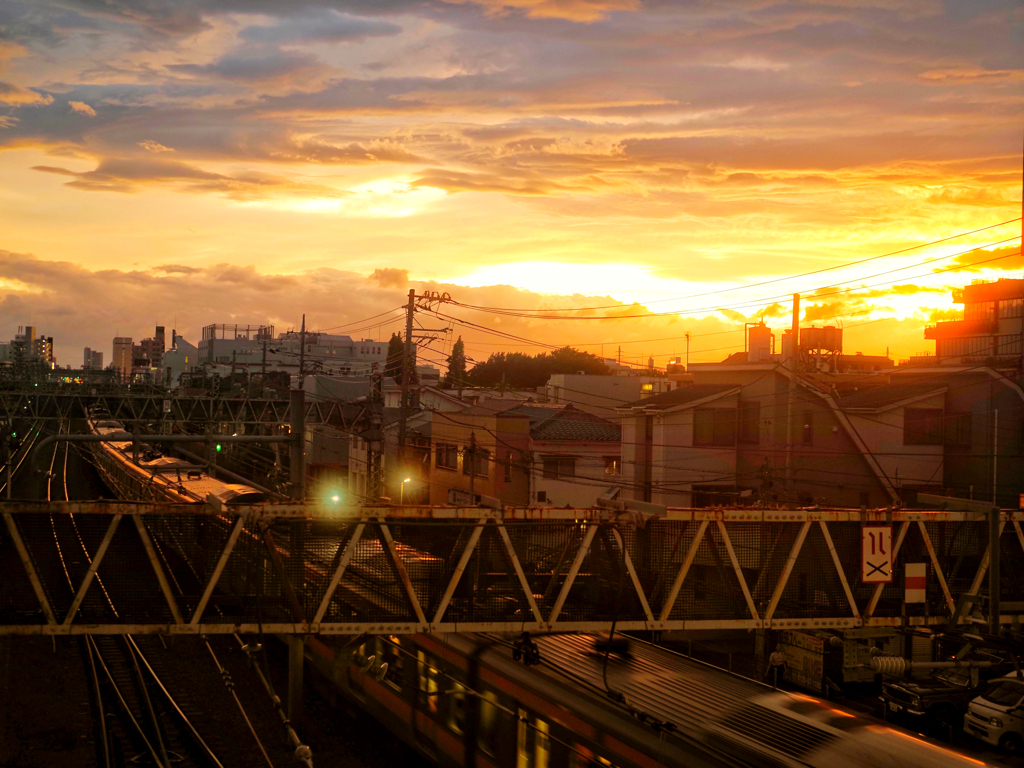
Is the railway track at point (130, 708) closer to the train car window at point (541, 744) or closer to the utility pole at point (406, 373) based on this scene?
the train car window at point (541, 744)

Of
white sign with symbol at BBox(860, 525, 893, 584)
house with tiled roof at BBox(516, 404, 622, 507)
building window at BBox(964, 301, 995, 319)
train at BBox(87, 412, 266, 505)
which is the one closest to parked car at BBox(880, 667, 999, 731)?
white sign with symbol at BBox(860, 525, 893, 584)

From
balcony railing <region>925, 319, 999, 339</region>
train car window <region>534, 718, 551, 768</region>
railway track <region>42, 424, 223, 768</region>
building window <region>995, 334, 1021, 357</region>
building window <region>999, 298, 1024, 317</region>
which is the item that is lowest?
railway track <region>42, 424, 223, 768</region>

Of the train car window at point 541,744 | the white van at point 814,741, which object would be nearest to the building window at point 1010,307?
the white van at point 814,741

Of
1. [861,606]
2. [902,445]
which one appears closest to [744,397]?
[902,445]

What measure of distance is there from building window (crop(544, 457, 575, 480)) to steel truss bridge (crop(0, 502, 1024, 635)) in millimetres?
26011

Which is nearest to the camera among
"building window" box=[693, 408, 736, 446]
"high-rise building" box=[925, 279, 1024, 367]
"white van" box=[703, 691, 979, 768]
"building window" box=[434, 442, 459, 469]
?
"white van" box=[703, 691, 979, 768]

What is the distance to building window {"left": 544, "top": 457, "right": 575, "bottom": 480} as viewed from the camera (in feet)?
121

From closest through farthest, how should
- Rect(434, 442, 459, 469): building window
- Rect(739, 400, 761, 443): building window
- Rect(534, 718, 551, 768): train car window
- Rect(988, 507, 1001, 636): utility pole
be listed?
Rect(534, 718, 551, 768): train car window → Rect(988, 507, 1001, 636): utility pole → Rect(739, 400, 761, 443): building window → Rect(434, 442, 459, 469): building window

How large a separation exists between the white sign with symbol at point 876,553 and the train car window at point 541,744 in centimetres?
424

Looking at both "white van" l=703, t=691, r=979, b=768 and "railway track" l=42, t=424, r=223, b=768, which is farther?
"railway track" l=42, t=424, r=223, b=768

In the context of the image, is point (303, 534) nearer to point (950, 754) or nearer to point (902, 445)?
point (950, 754)

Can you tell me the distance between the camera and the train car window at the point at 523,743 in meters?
8.89

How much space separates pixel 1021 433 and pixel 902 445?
12.4 feet

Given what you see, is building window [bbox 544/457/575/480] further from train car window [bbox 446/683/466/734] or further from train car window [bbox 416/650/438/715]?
train car window [bbox 446/683/466/734]
